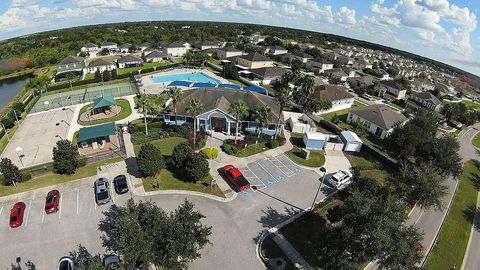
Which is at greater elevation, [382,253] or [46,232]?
[382,253]

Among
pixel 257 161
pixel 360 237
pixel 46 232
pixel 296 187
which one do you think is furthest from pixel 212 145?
pixel 360 237

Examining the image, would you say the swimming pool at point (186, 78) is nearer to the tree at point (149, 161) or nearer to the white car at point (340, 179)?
the tree at point (149, 161)

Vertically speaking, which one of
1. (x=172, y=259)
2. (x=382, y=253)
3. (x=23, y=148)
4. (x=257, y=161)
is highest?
(x=382, y=253)

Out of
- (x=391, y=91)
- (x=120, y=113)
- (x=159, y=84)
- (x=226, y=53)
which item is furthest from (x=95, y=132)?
(x=391, y=91)

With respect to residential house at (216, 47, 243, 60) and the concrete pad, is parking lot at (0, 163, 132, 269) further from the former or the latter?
residential house at (216, 47, 243, 60)

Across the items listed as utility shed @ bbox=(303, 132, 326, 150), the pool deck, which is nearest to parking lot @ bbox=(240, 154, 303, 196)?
utility shed @ bbox=(303, 132, 326, 150)

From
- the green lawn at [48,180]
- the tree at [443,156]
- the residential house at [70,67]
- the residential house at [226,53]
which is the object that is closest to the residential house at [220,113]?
the green lawn at [48,180]

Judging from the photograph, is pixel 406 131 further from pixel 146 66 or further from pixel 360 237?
pixel 146 66
